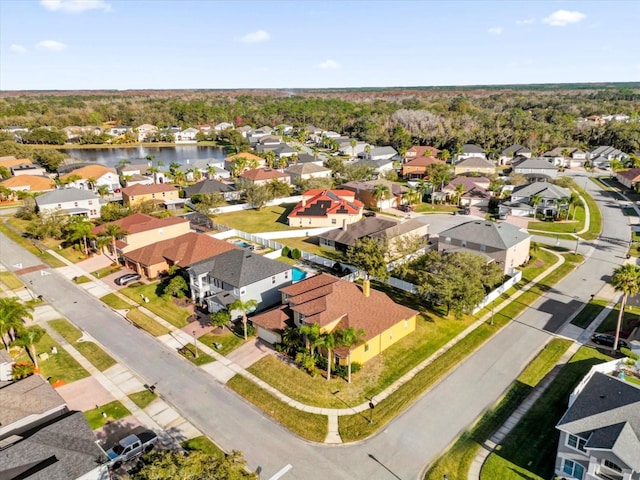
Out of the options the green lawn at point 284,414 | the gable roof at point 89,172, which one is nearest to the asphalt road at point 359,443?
the green lawn at point 284,414

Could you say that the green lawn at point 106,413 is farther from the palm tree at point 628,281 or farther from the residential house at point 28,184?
the residential house at point 28,184

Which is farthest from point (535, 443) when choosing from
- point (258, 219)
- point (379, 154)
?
point (379, 154)

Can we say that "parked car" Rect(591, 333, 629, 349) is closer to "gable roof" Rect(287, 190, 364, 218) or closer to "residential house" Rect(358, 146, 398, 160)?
"gable roof" Rect(287, 190, 364, 218)

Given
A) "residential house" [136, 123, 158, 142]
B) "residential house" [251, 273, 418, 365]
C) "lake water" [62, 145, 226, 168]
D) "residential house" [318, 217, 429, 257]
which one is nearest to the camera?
"residential house" [251, 273, 418, 365]

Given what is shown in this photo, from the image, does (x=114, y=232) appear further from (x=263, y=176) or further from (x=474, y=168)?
(x=474, y=168)

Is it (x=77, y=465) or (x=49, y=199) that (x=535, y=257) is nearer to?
(x=77, y=465)

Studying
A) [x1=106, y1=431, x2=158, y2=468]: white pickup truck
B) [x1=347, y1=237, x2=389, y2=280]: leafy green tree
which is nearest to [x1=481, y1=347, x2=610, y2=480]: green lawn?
[x1=347, y1=237, x2=389, y2=280]: leafy green tree
